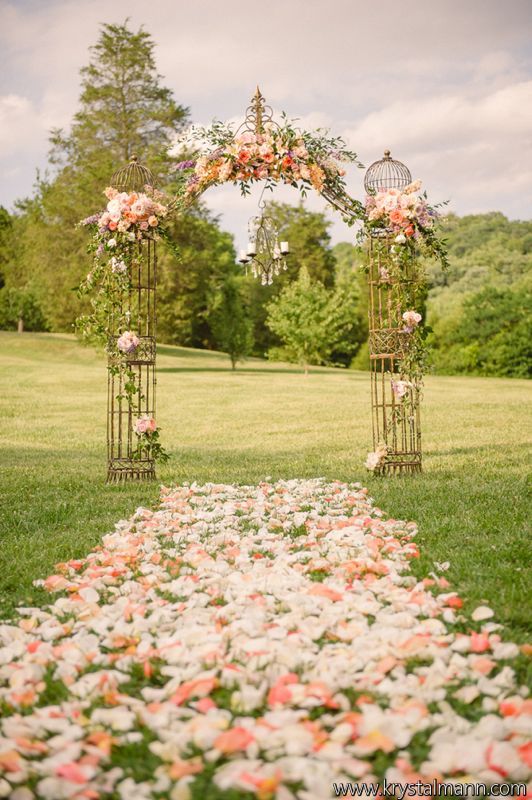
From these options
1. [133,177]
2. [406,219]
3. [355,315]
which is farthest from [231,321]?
[406,219]

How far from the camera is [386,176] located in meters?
7.79

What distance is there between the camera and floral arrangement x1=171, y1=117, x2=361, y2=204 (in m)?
7.41

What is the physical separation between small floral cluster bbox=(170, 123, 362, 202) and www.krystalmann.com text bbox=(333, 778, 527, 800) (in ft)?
20.7

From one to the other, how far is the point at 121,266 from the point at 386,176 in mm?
3150

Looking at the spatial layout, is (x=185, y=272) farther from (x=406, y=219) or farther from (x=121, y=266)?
(x=406, y=219)

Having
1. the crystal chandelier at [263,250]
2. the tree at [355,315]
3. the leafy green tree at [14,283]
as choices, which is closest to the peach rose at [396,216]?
the crystal chandelier at [263,250]

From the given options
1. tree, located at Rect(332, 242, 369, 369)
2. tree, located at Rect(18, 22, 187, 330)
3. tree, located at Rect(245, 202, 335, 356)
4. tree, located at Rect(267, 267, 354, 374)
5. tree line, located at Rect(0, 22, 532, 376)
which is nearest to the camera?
tree, located at Rect(18, 22, 187, 330)

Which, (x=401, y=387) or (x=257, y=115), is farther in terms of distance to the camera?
(x=401, y=387)

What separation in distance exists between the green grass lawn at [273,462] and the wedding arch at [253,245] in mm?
918

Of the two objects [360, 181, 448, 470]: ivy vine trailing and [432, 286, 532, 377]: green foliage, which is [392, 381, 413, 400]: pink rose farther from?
[432, 286, 532, 377]: green foliage

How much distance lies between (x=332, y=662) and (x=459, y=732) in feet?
2.06

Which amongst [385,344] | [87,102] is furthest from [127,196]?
[87,102]

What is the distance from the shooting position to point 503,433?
12180 mm

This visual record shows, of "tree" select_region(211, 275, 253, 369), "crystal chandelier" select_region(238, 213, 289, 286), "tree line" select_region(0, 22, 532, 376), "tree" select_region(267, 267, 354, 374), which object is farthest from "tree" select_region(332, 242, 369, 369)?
"crystal chandelier" select_region(238, 213, 289, 286)
